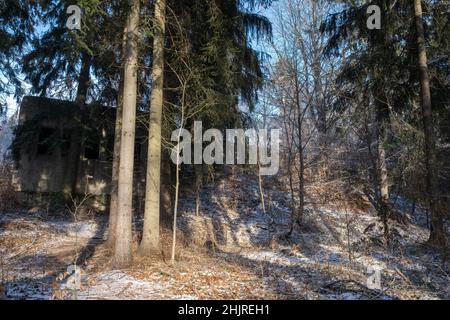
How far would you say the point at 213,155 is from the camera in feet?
34.5

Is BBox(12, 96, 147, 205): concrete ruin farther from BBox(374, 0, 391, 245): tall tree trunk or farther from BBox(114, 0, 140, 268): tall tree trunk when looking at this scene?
BBox(374, 0, 391, 245): tall tree trunk

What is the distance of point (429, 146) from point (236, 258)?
626 centimetres

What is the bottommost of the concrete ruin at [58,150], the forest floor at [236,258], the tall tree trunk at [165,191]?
the forest floor at [236,258]

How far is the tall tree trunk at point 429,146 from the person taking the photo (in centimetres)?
934

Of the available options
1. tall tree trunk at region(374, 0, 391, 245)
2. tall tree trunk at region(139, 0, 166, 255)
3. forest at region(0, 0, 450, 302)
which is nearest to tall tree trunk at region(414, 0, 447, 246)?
forest at region(0, 0, 450, 302)

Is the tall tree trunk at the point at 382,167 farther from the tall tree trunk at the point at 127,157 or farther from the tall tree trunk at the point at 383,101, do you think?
the tall tree trunk at the point at 127,157

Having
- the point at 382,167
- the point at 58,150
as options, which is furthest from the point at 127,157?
the point at 382,167

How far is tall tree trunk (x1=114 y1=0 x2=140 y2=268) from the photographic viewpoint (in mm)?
6922

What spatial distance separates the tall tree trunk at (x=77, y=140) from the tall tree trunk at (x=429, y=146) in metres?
11.8

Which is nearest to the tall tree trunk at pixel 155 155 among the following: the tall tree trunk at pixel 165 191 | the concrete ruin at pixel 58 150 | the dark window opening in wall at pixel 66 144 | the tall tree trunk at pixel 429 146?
the tall tree trunk at pixel 165 191

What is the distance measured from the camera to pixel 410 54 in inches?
438

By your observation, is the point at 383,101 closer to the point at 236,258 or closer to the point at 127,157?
the point at 236,258
